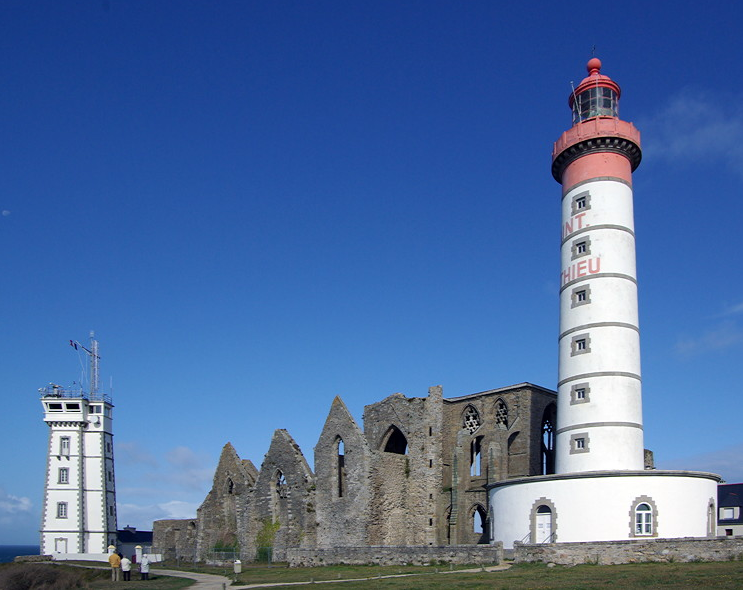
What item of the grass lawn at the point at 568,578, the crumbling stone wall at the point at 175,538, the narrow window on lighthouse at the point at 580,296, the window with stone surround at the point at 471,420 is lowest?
the crumbling stone wall at the point at 175,538

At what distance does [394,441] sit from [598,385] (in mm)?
16711

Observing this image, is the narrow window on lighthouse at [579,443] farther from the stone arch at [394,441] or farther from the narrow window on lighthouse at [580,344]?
the stone arch at [394,441]

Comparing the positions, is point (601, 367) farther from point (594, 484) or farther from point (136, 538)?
point (136, 538)

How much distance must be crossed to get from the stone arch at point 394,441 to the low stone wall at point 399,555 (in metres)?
11.2

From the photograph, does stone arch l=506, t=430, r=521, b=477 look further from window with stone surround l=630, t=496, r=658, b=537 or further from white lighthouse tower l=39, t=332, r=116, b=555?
white lighthouse tower l=39, t=332, r=116, b=555

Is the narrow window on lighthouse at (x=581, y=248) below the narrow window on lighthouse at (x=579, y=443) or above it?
above

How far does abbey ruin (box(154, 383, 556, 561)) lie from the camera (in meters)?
39.8

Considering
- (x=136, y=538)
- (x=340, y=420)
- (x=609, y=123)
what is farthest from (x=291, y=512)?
(x=136, y=538)

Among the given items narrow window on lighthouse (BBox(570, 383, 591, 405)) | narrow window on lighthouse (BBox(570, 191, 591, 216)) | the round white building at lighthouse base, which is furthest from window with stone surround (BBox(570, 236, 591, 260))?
the round white building at lighthouse base

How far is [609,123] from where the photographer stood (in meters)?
34.7

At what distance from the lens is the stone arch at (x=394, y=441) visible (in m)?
44.5

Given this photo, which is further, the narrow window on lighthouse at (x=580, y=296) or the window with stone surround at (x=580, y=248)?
the window with stone surround at (x=580, y=248)

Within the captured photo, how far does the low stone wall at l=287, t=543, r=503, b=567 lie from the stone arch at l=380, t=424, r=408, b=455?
11216 millimetres

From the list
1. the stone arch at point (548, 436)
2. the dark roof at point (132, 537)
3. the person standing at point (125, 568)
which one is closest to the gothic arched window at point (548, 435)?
the stone arch at point (548, 436)
